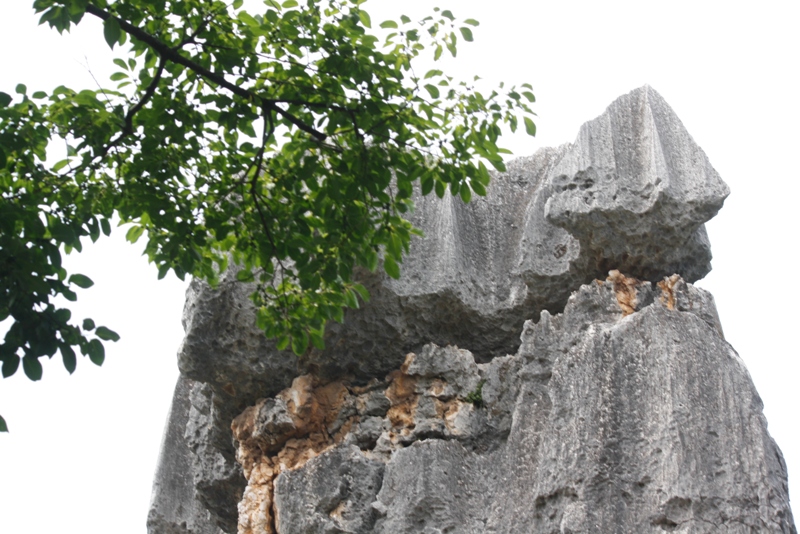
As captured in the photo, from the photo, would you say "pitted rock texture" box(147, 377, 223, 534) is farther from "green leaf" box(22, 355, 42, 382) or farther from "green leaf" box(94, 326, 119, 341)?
"green leaf" box(22, 355, 42, 382)

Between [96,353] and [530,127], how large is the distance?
9.01 feet

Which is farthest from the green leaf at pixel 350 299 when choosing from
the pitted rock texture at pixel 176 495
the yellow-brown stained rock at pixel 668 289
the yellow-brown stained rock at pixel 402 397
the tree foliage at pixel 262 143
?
the pitted rock texture at pixel 176 495

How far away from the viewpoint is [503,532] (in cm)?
796

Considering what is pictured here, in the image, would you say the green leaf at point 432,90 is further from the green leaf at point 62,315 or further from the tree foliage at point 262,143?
the green leaf at point 62,315

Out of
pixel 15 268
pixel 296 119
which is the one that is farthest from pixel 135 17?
pixel 15 268

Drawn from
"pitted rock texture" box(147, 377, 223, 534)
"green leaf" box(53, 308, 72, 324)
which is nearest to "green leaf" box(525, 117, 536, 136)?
"green leaf" box(53, 308, 72, 324)

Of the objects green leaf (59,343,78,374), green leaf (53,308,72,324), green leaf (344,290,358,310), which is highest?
green leaf (344,290,358,310)

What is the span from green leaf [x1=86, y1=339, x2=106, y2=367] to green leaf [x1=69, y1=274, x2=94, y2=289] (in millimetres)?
345

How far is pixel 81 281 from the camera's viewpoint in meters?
5.69

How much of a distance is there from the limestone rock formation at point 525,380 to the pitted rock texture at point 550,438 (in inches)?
0.6

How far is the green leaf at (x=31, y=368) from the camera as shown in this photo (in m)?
5.32

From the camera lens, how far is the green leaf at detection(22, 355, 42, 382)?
5324mm

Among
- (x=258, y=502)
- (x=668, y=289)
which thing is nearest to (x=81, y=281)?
(x=258, y=502)

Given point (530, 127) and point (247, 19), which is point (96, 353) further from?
point (530, 127)
